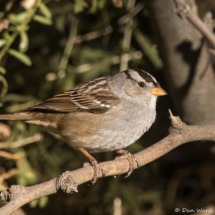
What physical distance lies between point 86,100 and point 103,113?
22 cm

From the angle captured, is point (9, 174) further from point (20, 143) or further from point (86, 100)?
point (86, 100)

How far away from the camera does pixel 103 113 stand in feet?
7.13

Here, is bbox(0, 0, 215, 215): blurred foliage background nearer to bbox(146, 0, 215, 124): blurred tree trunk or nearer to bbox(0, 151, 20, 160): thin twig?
bbox(0, 151, 20, 160): thin twig

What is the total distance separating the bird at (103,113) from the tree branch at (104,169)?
0.34 ft

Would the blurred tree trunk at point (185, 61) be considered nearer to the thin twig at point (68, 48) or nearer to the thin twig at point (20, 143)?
the thin twig at point (68, 48)

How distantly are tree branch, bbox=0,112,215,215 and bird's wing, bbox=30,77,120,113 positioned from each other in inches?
16.3

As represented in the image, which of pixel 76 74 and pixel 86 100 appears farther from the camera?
pixel 76 74

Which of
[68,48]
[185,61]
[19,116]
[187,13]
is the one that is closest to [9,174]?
[19,116]

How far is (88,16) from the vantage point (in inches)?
116

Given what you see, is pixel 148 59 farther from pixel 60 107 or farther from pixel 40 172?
pixel 40 172

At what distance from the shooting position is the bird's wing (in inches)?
87.4

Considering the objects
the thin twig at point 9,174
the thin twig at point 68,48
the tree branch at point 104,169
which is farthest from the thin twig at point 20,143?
the tree branch at point 104,169

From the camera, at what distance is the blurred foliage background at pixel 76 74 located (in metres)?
2.54

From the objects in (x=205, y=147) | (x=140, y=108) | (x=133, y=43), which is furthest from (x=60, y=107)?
(x=205, y=147)
